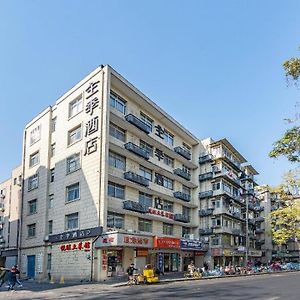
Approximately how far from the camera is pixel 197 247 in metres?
52.2

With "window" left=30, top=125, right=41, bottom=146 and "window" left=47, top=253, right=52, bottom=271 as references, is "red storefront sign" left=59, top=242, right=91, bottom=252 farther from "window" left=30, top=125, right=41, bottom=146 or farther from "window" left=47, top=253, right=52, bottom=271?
"window" left=30, top=125, right=41, bottom=146

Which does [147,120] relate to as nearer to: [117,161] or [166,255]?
[117,161]

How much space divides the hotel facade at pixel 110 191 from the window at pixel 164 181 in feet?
0.42

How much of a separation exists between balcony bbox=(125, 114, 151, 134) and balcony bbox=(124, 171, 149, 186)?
5016 mm

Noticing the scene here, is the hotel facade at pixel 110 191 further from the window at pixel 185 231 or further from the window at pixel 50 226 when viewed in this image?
the window at pixel 185 231

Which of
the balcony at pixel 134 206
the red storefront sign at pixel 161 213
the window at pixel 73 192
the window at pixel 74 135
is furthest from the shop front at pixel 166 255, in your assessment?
the window at pixel 74 135

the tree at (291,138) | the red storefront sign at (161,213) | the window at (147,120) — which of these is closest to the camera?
the tree at (291,138)

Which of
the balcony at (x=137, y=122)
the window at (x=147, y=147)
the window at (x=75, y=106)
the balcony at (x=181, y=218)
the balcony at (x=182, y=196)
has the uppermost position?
the window at (x=75, y=106)

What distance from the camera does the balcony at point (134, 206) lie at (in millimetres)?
41000

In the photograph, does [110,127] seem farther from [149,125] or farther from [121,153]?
[149,125]

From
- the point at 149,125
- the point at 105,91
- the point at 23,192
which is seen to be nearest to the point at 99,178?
the point at 105,91

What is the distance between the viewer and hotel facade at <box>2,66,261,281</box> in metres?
38.2

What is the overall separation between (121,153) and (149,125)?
25.2 ft

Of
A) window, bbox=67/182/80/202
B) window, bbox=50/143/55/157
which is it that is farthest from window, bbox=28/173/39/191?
window, bbox=67/182/80/202
